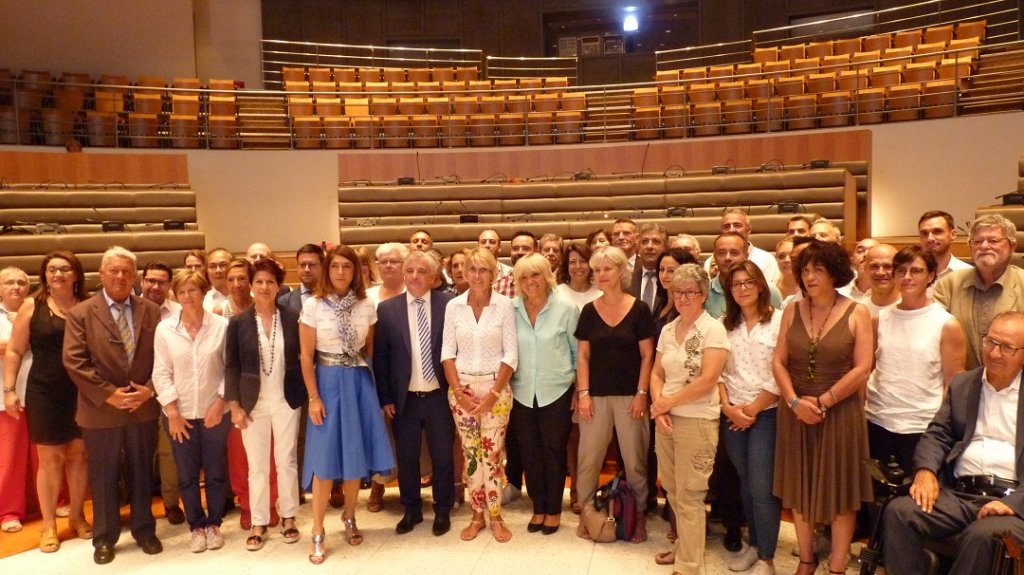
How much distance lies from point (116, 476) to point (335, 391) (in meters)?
1.17

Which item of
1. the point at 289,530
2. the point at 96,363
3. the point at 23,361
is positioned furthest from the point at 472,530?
the point at 23,361

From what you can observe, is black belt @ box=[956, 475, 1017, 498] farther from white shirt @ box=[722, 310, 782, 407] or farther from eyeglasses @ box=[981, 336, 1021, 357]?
white shirt @ box=[722, 310, 782, 407]

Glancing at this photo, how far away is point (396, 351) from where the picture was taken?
3736 mm

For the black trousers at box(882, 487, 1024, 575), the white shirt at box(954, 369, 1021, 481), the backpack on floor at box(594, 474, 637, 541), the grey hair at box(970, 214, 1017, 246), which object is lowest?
the backpack on floor at box(594, 474, 637, 541)

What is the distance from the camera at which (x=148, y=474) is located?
12.0 ft

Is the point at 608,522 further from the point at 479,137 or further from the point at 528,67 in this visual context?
the point at 528,67

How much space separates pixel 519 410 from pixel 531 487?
0.43 metres

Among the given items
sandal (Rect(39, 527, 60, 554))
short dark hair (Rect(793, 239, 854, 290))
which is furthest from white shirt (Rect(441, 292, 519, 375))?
sandal (Rect(39, 527, 60, 554))

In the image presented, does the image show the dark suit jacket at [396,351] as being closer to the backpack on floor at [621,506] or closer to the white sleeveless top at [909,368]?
the backpack on floor at [621,506]

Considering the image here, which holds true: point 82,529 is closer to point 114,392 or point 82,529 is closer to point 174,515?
point 174,515

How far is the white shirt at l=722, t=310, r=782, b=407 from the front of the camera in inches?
124

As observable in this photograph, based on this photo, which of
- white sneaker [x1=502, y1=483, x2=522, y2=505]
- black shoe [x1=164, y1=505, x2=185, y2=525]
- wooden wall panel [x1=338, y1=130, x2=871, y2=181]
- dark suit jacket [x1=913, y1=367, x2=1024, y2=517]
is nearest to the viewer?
dark suit jacket [x1=913, y1=367, x2=1024, y2=517]

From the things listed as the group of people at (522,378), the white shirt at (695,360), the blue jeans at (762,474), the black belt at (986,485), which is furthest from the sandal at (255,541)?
the black belt at (986,485)

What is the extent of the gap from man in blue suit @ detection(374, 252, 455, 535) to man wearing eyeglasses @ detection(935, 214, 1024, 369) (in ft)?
7.96
